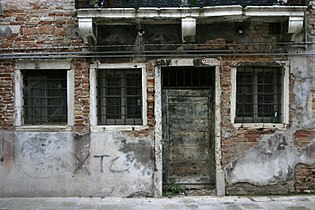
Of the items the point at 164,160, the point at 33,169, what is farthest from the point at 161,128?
the point at 33,169

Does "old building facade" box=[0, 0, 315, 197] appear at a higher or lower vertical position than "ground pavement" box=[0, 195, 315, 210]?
higher

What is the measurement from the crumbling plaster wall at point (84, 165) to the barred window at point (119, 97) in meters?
0.43

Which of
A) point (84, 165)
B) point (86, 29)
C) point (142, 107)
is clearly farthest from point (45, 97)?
point (142, 107)

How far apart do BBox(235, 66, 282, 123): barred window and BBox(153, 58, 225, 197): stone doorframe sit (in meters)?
0.50

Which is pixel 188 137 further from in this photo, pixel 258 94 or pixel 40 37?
pixel 40 37

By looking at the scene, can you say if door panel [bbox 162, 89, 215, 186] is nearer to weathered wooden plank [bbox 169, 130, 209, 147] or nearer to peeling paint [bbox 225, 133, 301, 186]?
weathered wooden plank [bbox 169, 130, 209, 147]

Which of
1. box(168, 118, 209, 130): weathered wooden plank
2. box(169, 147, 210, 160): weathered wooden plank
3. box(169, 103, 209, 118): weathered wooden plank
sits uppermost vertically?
box(169, 103, 209, 118): weathered wooden plank

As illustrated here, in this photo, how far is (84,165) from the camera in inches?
310

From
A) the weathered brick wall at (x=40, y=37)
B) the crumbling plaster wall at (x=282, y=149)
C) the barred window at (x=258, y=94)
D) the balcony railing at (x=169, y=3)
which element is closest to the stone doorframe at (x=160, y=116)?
the crumbling plaster wall at (x=282, y=149)

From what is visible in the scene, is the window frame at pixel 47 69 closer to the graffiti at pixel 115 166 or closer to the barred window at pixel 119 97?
the barred window at pixel 119 97

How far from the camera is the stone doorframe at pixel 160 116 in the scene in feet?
25.8

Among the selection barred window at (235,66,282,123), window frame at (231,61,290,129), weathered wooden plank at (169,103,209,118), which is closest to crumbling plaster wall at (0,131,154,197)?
weathered wooden plank at (169,103,209,118)

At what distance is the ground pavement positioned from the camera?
7137 millimetres

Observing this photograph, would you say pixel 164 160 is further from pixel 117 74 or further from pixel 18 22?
pixel 18 22
